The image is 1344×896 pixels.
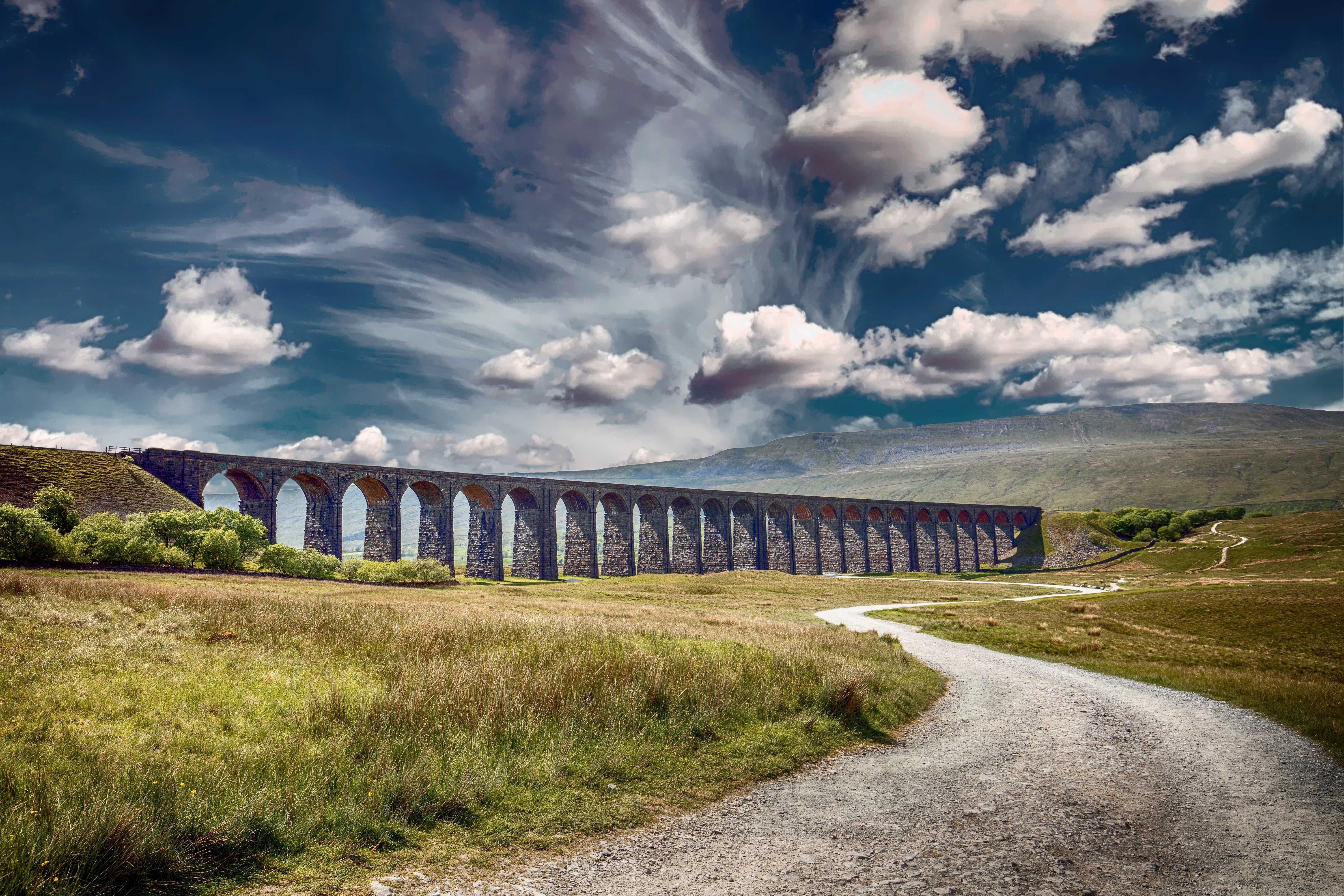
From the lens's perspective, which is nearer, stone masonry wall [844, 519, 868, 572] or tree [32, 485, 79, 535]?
tree [32, 485, 79, 535]

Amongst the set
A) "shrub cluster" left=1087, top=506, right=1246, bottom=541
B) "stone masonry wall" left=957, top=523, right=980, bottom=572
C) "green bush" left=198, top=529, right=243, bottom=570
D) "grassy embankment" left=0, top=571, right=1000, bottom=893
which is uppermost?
"green bush" left=198, top=529, right=243, bottom=570

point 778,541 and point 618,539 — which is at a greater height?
point 618,539

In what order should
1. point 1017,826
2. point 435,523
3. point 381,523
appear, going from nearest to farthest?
point 1017,826
point 381,523
point 435,523

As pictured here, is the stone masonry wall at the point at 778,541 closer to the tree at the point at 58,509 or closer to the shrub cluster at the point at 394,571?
the shrub cluster at the point at 394,571

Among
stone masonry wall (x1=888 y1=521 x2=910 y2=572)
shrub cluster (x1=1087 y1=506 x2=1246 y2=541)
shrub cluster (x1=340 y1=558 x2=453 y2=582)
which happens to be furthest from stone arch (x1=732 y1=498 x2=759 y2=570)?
shrub cluster (x1=1087 y1=506 x2=1246 y2=541)

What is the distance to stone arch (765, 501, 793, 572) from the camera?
8344 cm

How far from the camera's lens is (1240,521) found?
87875mm

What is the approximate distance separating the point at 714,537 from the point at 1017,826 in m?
73.3

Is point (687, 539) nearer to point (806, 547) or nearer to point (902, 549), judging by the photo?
point (806, 547)

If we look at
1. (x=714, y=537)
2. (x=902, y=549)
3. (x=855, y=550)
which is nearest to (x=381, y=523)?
(x=714, y=537)

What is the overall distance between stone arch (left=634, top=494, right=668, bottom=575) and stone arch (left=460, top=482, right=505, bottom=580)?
17421 mm

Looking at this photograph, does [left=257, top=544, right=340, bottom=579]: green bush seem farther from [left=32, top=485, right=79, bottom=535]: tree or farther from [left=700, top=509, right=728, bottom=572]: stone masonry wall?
[left=700, top=509, right=728, bottom=572]: stone masonry wall

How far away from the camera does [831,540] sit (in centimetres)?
9188

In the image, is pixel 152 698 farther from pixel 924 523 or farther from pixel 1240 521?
pixel 1240 521
